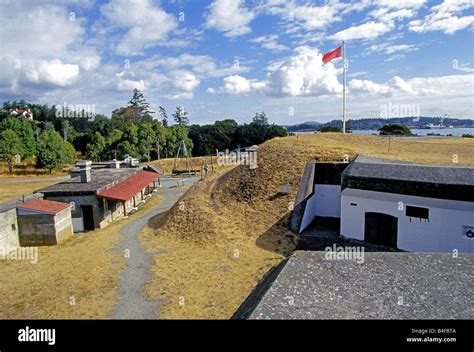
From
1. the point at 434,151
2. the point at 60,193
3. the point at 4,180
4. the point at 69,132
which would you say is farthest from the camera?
the point at 69,132

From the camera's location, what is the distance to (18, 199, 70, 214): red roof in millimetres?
20484

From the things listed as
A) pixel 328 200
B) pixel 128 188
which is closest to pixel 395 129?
pixel 328 200

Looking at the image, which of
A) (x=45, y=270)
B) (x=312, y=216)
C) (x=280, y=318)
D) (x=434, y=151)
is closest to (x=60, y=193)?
(x=45, y=270)

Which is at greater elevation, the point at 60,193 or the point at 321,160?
the point at 321,160

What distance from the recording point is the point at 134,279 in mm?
15367

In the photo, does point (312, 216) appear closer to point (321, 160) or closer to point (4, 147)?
point (321, 160)

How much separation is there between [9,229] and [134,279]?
10.0m

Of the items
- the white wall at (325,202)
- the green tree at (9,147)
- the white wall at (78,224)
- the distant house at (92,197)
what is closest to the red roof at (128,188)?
the distant house at (92,197)

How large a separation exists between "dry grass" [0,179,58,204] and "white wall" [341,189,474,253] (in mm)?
34863

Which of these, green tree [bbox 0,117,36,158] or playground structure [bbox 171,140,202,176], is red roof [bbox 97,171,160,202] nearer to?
playground structure [bbox 171,140,202,176]

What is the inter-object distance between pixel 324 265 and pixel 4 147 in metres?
60.0

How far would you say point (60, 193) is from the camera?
76.7ft

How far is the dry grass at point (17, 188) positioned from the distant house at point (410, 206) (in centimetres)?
3517
